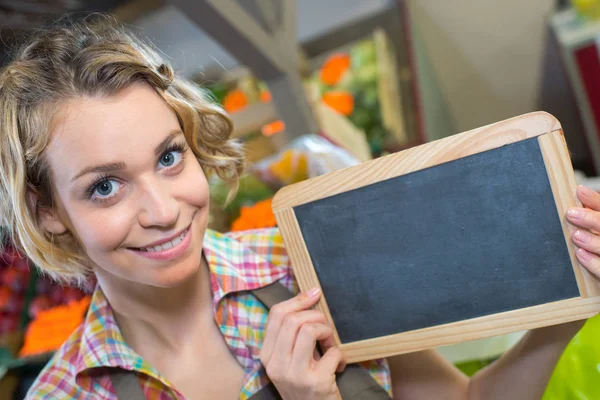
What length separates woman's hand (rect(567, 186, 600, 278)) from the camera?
0.87 metres

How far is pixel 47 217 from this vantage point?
45.9 inches

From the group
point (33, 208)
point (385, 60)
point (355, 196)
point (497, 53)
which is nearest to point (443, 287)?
point (355, 196)

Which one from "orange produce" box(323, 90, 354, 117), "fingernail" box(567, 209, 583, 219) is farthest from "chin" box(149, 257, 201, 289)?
"orange produce" box(323, 90, 354, 117)

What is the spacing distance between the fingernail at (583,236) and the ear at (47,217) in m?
0.94

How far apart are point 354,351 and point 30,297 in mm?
1933

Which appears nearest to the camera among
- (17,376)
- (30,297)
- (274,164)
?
(274,164)

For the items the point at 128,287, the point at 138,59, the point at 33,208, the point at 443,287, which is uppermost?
the point at 138,59

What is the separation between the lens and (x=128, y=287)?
1233mm

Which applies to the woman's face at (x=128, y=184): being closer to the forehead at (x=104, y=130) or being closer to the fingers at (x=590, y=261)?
the forehead at (x=104, y=130)

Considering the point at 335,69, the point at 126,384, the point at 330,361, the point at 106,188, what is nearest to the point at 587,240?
the point at 330,361

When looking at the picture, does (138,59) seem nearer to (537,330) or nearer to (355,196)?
(355,196)

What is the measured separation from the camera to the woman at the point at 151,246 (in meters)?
1.02

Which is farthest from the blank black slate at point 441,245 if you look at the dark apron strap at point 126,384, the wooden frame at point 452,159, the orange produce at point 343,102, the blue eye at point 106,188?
the orange produce at point 343,102

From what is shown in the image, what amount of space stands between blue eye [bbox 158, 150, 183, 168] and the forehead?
0.14 feet
